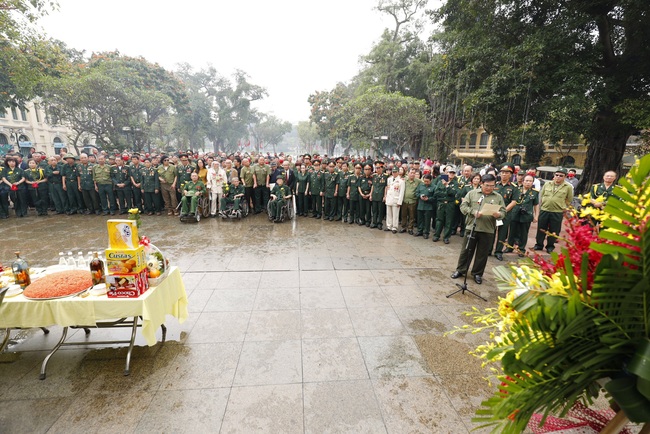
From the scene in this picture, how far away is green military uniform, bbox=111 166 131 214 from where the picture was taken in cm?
952

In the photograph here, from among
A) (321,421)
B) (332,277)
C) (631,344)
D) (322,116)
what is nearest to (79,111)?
(322,116)

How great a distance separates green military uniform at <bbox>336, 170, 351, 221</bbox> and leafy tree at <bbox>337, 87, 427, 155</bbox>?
37.1 ft

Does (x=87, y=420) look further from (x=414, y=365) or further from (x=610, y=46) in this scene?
(x=610, y=46)

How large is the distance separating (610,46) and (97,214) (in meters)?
17.8

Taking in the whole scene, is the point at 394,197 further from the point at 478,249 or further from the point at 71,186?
the point at 71,186

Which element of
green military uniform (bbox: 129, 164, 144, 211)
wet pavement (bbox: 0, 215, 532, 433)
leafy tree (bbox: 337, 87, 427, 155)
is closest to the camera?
wet pavement (bbox: 0, 215, 532, 433)

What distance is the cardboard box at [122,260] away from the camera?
2.88 meters

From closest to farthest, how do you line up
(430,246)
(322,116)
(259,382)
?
(259,382) → (430,246) → (322,116)

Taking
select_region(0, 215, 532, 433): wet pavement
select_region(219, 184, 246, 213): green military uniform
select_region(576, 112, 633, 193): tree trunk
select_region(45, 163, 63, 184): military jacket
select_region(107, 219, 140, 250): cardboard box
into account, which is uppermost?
select_region(576, 112, 633, 193): tree trunk

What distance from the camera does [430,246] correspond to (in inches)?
283

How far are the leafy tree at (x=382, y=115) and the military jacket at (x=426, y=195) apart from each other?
40.9ft

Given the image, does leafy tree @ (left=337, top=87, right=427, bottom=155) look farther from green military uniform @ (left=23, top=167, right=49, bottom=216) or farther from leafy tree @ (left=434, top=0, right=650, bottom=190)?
green military uniform @ (left=23, top=167, right=49, bottom=216)

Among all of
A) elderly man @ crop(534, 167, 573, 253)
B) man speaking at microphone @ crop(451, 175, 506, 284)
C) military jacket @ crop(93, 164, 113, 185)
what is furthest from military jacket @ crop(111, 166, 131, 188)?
elderly man @ crop(534, 167, 573, 253)

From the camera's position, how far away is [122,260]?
9.51 feet
